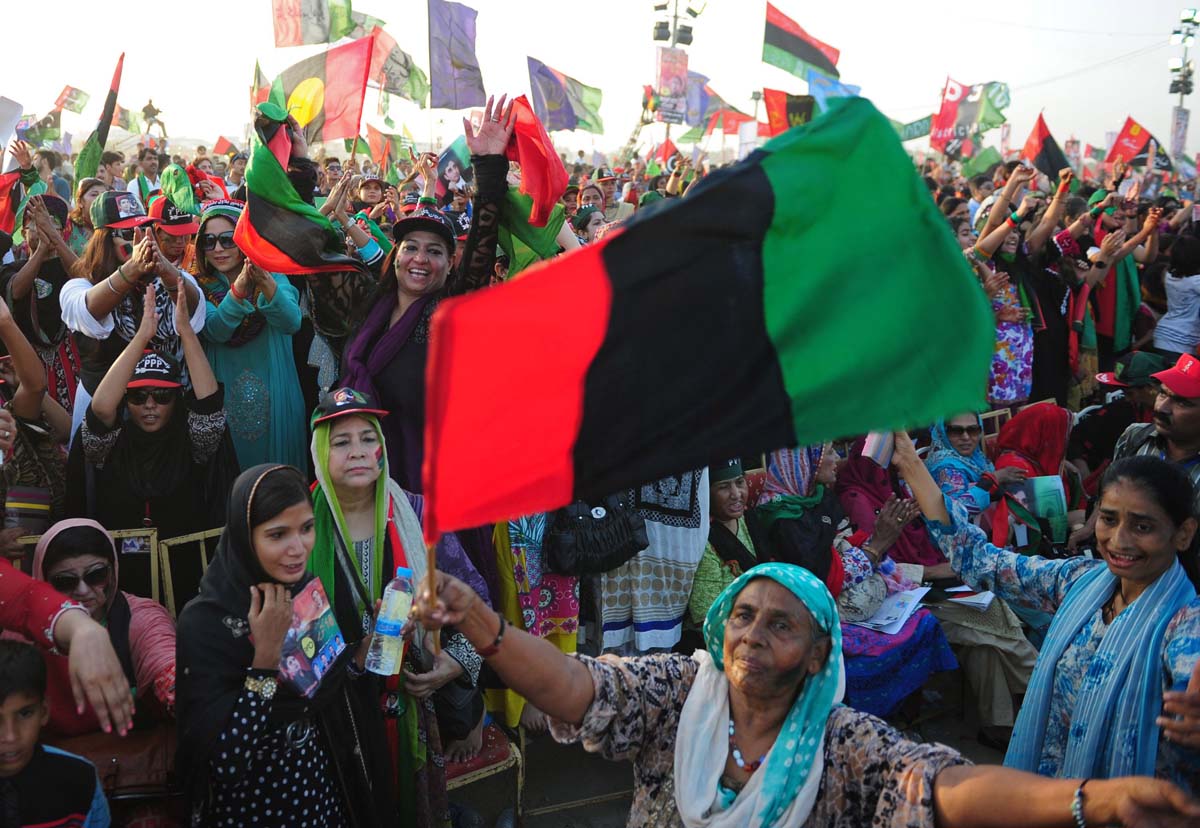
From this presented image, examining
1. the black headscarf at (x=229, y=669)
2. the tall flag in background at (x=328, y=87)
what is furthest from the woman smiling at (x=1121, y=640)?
the tall flag in background at (x=328, y=87)

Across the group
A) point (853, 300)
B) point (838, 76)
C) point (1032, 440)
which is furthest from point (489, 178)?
point (838, 76)

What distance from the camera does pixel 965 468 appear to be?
5.53m

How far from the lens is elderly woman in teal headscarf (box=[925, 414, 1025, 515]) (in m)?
5.38

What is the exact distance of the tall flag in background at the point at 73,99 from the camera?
54.1ft

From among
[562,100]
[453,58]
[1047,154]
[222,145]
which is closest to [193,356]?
[453,58]

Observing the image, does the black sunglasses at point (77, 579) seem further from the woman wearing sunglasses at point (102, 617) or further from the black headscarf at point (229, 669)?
the black headscarf at point (229, 669)

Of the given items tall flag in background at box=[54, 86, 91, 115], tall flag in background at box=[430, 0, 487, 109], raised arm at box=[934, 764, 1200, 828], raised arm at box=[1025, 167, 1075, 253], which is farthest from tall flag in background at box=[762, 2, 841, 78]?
raised arm at box=[934, 764, 1200, 828]

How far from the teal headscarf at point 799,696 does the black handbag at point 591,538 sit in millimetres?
1686

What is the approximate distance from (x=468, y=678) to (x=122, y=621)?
118 centimetres

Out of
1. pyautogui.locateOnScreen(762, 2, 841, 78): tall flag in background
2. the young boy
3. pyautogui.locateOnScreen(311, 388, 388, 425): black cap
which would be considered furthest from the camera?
pyautogui.locateOnScreen(762, 2, 841, 78): tall flag in background

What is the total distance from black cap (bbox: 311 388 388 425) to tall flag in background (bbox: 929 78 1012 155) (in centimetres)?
1860

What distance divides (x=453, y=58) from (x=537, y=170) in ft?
22.7

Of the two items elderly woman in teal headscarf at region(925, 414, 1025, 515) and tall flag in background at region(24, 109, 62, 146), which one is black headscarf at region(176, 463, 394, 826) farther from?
tall flag in background at region(24, 109, 62, 146)

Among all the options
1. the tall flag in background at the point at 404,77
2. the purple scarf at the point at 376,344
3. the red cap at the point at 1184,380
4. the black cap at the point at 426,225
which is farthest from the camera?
the tall flag in background at the point at 404,77
